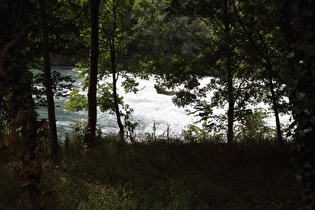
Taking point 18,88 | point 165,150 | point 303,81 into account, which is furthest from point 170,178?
point 18,88

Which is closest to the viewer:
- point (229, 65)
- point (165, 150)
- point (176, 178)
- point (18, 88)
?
point (18, 88)

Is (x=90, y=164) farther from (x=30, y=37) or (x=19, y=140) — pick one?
(x=30, y=37)

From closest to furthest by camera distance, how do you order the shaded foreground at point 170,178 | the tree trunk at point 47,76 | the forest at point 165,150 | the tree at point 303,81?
the tree at point 303,81
the forest at point 165,150
the shaded foreground at point 170,178
the tree trunk at point 47,76

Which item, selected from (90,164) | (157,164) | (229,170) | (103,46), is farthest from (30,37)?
(229,170)

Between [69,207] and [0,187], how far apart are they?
118 cm

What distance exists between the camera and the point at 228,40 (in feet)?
15.9

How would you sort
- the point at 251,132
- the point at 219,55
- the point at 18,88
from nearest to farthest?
the point at 18,88, the point at 219,55, the point at 251,132

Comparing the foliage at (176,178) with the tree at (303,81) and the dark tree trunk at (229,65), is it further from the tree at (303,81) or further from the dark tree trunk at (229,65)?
the dark tree trunk at (229,65)

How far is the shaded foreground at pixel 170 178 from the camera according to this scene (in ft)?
12.0

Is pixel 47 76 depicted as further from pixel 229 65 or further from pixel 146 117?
pixel 146 117

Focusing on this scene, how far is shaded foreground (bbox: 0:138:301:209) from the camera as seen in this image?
3672 mm

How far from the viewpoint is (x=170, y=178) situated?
4336 mm

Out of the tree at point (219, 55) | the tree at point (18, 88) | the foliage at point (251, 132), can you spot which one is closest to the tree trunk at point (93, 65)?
the tree at point (219, 55)

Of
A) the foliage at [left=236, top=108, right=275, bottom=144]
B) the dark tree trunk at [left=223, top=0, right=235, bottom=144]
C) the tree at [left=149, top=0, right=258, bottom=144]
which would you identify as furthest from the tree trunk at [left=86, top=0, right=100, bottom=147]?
the foliage at [left=236, top=108, right=275, bottom=144]
